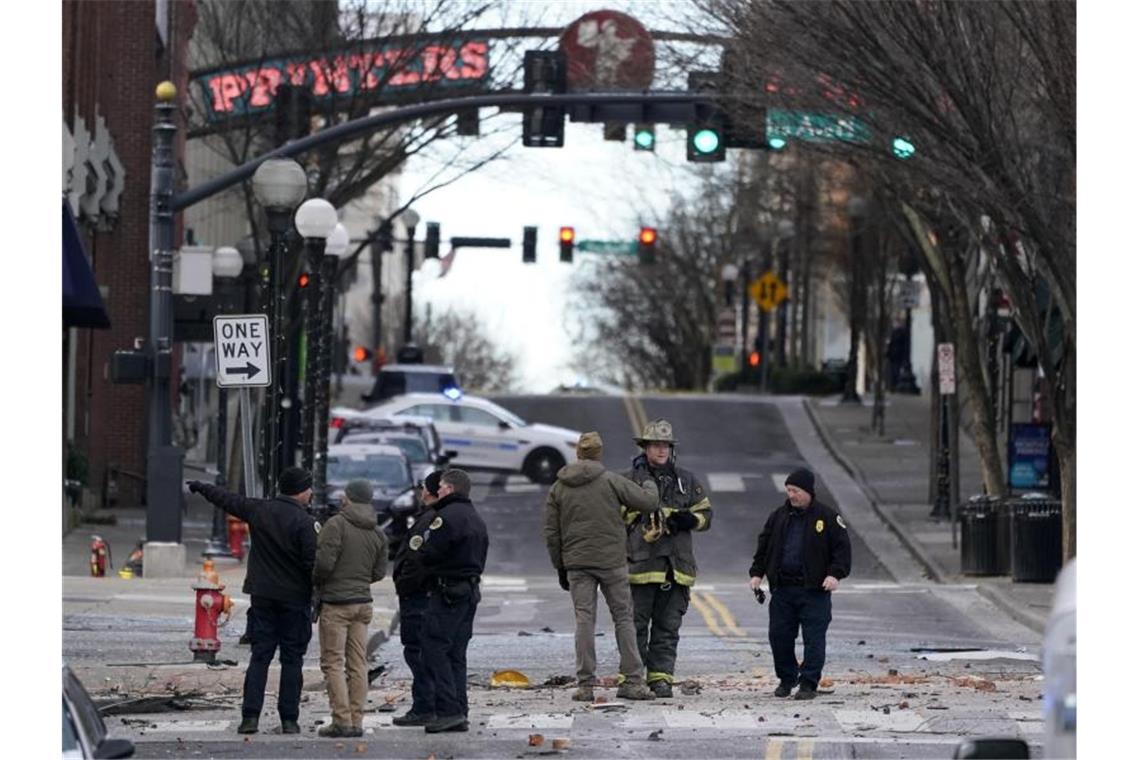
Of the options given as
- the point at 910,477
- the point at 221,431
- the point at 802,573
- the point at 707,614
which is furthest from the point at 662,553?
the point at 910,477

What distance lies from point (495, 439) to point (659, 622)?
88.0 ft

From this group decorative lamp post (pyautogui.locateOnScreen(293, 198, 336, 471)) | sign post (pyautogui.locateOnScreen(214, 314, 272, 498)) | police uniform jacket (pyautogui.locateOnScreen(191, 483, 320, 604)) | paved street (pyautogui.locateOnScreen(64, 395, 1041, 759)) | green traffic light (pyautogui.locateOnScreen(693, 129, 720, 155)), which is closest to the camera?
paved street (pyautogui.locateOnScreen(64, 395, 1041, 759))

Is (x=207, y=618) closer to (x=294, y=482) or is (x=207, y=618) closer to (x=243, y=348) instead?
(x=243, y=348)

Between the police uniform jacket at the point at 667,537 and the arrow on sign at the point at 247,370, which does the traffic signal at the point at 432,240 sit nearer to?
the arrow on sign at the point at 247,370

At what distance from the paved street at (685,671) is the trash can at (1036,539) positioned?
30.4 inches

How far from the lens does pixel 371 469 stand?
32.6 m

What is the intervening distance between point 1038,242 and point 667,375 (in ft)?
250

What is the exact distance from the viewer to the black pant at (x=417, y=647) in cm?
1498

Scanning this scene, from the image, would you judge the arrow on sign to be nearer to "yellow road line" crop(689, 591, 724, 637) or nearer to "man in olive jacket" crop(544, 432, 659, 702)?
"man in olive jacket" crop(544, 432, 659, 702)

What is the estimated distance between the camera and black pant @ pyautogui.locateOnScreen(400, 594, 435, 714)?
1498 cm

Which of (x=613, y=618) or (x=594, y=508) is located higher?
(x=594, y=508)

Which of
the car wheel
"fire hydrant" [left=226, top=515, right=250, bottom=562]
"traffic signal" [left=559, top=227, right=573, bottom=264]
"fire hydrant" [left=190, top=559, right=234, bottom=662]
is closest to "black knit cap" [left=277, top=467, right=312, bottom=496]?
"fire hydrant" [left=190, top=559, right=234, bottom=662]

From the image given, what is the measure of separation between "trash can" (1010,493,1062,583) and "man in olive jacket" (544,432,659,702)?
42.7 ft
